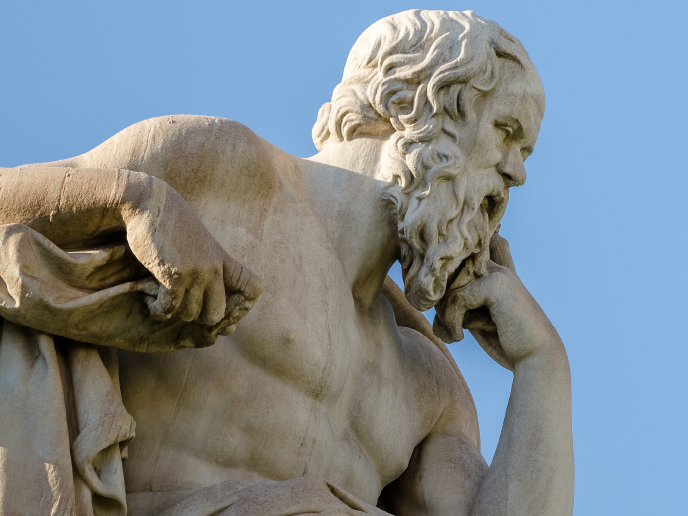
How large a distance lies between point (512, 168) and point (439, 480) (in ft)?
4.68

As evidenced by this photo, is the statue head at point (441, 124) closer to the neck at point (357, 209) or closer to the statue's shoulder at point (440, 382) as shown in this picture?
the neck at point (357, 209)

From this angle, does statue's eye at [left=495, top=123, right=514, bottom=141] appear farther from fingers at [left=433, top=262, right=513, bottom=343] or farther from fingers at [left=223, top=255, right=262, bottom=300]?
fingers at [left=223, top=255, right=262, bottom=300]

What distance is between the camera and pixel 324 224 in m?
6.20

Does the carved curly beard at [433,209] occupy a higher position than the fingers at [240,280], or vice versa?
the carved curly beard at [433,209]

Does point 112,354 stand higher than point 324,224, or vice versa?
point 324,224

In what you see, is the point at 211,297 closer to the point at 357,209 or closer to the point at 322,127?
the point at 357,209

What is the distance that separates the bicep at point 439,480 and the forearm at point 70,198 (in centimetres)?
209

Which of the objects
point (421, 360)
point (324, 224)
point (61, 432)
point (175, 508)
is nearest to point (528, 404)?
point (421, 360)

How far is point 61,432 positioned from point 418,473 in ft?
6.81

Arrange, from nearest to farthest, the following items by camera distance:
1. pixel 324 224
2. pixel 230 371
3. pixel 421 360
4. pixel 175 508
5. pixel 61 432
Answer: pixel 61 432
pixel 175 508
pixel 230 371
pixel 324 224
pixel 421 360

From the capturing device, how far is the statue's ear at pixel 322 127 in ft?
21.5

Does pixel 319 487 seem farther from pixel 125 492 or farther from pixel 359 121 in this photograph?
pixel 359 121

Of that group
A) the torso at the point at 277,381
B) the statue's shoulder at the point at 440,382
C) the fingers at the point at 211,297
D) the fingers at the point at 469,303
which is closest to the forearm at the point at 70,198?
the fingers at the point at 211,297

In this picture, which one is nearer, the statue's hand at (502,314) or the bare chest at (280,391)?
the bare chest at (280,391)
